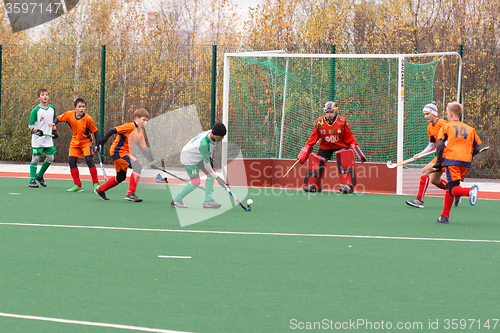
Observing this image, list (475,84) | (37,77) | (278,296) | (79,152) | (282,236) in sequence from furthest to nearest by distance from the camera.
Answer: (37,77)
(475,84)
(79,152)
(282,236)
(278,296)

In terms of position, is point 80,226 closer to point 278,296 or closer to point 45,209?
point 45,209

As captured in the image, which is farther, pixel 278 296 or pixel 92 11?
pixel 92 11

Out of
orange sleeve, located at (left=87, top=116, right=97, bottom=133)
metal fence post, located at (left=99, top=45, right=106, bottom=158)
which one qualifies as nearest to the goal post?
orange sleeve, located at (left=87, top=116, right=97, bottom=133)

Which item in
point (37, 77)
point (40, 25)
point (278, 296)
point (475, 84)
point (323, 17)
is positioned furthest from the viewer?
point (40, 25)

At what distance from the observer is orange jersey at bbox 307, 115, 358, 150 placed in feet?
36.3

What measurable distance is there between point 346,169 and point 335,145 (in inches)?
17.9

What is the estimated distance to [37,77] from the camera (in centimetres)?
1619

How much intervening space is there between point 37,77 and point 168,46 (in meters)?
3.53

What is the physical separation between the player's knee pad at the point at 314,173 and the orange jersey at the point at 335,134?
0.93 feet


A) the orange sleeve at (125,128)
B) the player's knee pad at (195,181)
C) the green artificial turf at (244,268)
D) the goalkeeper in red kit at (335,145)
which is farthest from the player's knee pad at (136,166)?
the goalkeeper in red kit at (335,145)

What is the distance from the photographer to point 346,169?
1120cm

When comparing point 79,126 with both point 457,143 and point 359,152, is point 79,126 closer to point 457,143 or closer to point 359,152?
point 359,152

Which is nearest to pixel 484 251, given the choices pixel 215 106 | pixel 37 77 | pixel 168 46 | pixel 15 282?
pixel 15 282

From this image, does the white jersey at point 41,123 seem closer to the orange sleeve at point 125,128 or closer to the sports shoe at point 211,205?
the orange sleeve at point 125,128
